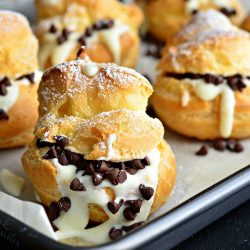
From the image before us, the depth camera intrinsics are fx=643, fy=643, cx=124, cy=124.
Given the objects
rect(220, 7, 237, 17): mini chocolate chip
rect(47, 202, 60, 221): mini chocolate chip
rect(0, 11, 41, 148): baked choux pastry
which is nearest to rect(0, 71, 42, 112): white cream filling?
rect(0, 11, 41, 148): baked choux pastry

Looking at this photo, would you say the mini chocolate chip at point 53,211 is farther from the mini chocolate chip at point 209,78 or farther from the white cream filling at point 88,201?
the mini chocolate chip at point 209,78

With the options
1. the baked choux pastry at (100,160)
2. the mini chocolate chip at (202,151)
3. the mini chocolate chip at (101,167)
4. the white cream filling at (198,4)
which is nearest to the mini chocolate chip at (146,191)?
the baked choux pastry at (100,160)

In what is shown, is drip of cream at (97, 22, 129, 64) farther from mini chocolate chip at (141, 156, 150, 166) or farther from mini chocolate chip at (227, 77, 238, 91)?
mini chocolate chip at (141, 156, 150, 166)

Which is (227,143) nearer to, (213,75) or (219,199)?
(213,75)

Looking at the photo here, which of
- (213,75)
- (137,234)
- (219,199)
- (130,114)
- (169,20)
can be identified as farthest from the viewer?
(169,20)

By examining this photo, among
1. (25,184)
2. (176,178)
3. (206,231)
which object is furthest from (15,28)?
(206,231)

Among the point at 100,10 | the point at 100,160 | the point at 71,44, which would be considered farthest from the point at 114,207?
the point at 100,10
